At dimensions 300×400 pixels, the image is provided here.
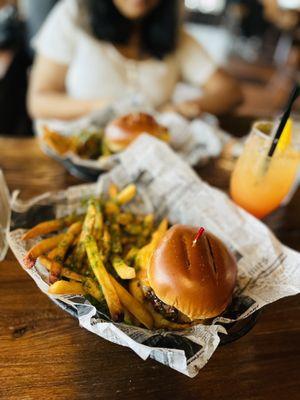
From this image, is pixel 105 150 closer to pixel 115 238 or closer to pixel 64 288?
pixel 115 238

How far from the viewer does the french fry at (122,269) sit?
0.69m

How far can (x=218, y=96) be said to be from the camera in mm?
1827

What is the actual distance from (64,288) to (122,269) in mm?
127

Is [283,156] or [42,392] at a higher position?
[283,156]

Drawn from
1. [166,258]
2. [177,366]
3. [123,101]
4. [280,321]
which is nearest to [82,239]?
[166,258]

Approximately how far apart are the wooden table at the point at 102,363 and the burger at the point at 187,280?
0.09 meters

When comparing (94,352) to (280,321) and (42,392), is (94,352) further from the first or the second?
(280,321)

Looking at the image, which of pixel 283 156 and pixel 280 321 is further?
pixel 283 156

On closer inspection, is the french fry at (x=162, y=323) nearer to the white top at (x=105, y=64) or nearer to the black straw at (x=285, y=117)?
the black straw at (x=285, y=117)

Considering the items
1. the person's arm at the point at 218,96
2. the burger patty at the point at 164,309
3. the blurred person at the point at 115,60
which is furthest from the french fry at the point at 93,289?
the person's arm at the point at 218,96

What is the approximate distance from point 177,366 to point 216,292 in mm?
151

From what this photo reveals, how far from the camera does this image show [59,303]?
2.14 feet

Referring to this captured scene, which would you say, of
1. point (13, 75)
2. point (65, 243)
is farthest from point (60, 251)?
point (13, 75)

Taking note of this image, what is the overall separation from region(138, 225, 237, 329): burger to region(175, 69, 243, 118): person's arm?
3.65 ft
